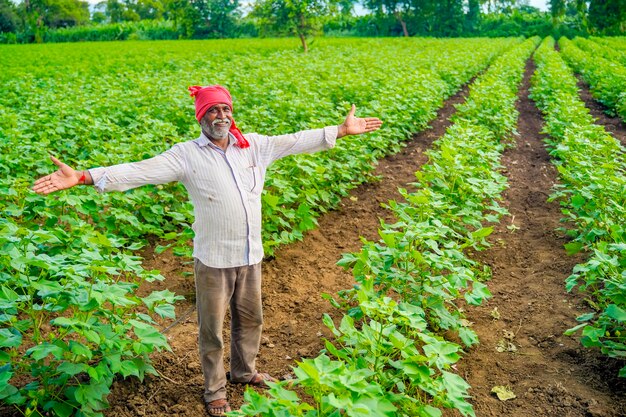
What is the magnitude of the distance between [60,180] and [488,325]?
3258 mm

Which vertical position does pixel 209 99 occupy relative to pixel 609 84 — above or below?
above

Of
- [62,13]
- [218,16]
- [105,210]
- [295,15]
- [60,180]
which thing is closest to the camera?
[60,180]

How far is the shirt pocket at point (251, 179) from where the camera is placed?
344 centimetres

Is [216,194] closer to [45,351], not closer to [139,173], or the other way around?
[139,173]

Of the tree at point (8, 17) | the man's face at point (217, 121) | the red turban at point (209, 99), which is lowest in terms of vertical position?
the man's face at point (217, 121)

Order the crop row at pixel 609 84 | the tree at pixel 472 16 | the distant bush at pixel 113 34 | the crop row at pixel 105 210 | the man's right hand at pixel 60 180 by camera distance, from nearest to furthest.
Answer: the man's right hand at pixel 60 180 < the crop row at pixel 105 210 < the crop row at pixel 609 84 < the distant bush at pixel 113 34 < the tree at pixel 472 16

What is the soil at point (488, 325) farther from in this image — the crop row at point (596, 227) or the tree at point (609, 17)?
the tree at point (609, 17)

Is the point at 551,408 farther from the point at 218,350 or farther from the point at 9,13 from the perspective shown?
the point at 9,13

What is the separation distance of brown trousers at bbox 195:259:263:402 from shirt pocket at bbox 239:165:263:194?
454mm

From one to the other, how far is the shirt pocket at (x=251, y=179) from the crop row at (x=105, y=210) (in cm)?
74

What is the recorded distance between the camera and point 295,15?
28406 mm

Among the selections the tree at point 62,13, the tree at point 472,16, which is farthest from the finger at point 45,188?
the tree at point 62,13

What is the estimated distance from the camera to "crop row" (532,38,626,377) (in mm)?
3572

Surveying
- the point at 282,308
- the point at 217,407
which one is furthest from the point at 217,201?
the point at 282,308
